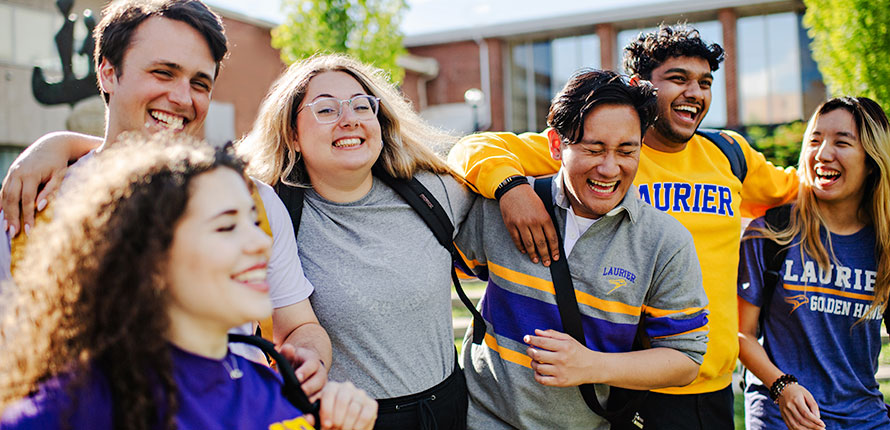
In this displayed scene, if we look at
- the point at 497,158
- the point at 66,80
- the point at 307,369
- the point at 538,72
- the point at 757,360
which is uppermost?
the point at 538,72

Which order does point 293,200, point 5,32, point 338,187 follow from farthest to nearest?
point 5,32
point 338,187
point 293,200

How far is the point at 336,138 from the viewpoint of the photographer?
89.7 inches

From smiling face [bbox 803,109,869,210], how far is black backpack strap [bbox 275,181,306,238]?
7.72ft

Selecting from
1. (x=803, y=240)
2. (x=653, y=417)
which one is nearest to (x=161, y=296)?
(x=653, y=417)

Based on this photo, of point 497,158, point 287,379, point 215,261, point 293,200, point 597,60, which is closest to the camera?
point 215,261

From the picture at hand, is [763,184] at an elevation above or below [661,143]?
below

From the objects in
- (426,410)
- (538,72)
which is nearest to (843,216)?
(426,410)

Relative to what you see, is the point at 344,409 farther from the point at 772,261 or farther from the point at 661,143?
the point at 772,261

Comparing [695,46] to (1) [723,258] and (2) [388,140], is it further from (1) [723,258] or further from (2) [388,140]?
(2) [388,140]

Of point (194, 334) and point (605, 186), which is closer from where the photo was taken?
point (194, 334)

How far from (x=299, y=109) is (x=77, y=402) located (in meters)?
1.41

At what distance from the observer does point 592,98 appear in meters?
2.32

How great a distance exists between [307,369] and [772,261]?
7.48 feet

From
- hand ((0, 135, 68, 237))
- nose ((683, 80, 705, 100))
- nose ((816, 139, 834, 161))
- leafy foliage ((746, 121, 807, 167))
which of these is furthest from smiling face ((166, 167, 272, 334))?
leafy foliage ((746, 121, 807, 167))
